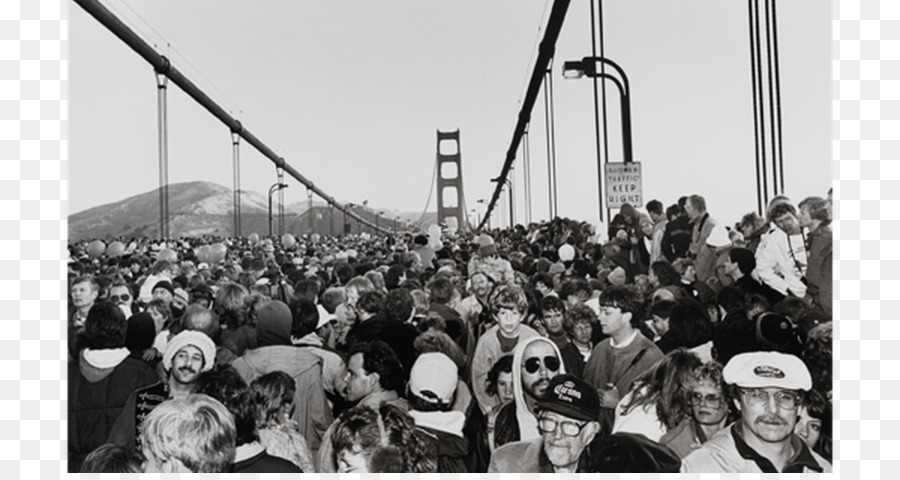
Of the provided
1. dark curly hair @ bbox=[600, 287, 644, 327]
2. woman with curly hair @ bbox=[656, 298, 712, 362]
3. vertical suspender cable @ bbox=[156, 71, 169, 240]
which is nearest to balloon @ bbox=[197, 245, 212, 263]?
vertical suspender cable @ bbox=[156, 71, 169, 240]

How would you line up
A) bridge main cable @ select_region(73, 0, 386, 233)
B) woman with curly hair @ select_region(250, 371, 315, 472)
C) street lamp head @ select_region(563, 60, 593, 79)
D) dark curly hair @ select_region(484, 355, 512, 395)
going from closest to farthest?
1. woman with curly hair @ select_region(250, 371, 315, 472)
2. dark curly hair @ select_region(484, 355, 512, 395)
3. street lamp head @ select_region(563, 60, 593, 79)
4. bridge main cable @ select_region(73, 0, 386, 233)

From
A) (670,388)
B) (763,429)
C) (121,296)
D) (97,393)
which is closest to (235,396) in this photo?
(97,393)

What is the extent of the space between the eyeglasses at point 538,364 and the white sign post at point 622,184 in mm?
7682

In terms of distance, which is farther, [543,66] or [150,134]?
[543,66]

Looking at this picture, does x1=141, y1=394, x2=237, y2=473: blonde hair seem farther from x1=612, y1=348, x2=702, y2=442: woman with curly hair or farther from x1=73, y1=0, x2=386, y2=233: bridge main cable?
x1=73, y1=0, x2=386, y2=233: bridge main cable

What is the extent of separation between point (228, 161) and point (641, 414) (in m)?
44.5

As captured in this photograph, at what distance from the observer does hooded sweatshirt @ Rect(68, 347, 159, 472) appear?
4.39 metres

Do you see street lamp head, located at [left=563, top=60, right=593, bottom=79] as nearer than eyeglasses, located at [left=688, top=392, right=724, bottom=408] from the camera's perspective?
No

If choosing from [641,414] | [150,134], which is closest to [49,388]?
[641,414]

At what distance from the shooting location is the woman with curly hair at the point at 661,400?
377 centimetres

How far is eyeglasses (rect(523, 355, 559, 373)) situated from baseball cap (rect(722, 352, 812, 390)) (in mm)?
772

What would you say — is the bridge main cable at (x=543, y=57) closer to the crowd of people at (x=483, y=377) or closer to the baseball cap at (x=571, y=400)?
the crowd of people at (x=483, y=377)

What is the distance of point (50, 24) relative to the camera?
16.0ft

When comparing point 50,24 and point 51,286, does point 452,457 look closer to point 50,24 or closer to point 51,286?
point 51,286
